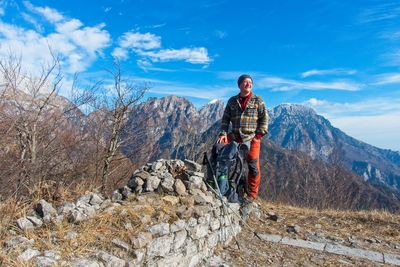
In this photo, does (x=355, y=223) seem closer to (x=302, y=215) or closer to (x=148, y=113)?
(x=302, y=215)

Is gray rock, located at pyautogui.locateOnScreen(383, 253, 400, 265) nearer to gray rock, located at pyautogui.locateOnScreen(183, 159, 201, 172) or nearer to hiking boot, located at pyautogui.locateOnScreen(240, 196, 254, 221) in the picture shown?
hiking boot, located at pyautogui.locateOnScreen(240, 196, 254, 221)

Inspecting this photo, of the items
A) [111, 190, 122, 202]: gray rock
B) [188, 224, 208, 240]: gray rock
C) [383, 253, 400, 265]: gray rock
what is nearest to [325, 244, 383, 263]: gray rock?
[383, 253, 400, 265]: gray rock

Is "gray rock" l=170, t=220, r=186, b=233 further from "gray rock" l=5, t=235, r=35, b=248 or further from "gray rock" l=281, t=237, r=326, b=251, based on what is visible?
"gray rock" l=281, t=237, r=326, b=251

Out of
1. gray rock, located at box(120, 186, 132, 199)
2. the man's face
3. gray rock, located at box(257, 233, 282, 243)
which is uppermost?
the man's face

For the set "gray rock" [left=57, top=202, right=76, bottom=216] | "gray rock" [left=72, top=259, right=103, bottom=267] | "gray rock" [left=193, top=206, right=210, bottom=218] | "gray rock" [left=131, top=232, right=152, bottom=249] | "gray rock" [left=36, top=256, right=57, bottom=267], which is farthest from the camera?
"gray rock" [left=193, top=206, right=210, bottom=218]

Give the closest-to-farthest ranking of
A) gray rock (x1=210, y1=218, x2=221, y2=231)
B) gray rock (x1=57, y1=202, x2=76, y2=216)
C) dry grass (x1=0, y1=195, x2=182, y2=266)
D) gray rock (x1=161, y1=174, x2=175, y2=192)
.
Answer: dry grass (x1=0, y1=195, x2=182, y2=266) → gray rock (x1=57, y1=202, x2=76, y2=216) → gray rock (x1=210, y1=218, x2=221, y2=231) → gray rock (x1=161, y1=174, x2=175, y2=192)

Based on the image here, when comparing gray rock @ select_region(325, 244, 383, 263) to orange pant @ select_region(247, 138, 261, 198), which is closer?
gray rock @ select_region(325, 244, 383, 263)

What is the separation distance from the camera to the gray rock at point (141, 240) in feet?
13.4

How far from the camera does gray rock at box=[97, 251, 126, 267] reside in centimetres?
367

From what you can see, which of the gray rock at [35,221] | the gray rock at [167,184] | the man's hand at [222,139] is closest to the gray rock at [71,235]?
the gray rock at [35,221]

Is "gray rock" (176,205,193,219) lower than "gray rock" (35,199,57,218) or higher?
lower

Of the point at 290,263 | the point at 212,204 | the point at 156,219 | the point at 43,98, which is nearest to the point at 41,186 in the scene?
the point at 156,219

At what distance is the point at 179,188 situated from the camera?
5746mm

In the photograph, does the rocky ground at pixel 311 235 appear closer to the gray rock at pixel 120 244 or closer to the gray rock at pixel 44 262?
the gray rock at pixel 120 244
